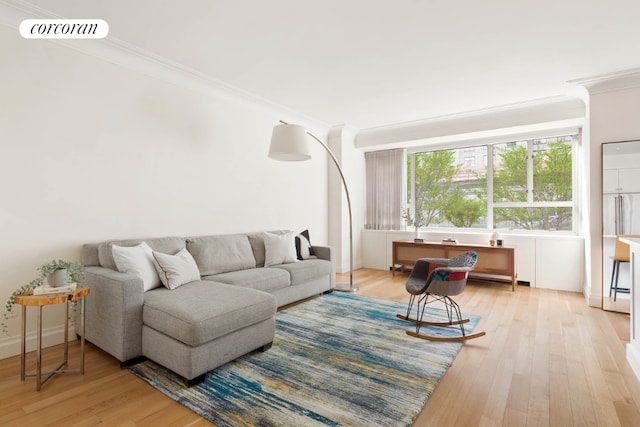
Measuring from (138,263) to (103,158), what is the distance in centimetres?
110

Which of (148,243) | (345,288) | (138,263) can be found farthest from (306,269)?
(138,263)

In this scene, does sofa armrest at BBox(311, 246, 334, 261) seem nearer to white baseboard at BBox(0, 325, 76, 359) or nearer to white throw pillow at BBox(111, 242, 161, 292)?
white throw pillow at BBox(111, 242, 161, 292)

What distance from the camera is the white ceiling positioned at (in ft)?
8.02

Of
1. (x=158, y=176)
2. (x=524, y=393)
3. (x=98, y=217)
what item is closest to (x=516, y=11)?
(x=524, y=393)

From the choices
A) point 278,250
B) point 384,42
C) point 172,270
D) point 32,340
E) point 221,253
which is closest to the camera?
point 32,340

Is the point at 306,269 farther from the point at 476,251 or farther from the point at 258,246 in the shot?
the point at 476,251

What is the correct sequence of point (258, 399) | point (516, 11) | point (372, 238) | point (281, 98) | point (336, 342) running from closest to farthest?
1. point (258, 399)
2. point (516, 11)
3. point (336, 342)
4. point (281, 98)
5. point (372, 238)

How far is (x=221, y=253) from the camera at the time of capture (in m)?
3.49

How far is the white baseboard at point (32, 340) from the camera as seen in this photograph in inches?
96.3

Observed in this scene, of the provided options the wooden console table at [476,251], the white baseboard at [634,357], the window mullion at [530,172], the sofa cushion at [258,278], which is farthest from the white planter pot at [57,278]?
the window mullion at [530,172]

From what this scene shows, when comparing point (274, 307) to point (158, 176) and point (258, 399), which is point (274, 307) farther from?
point (158, 176)

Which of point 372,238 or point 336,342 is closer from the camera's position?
point 336,342

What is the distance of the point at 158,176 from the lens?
3367 millimetres

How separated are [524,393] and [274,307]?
1.79 metres
